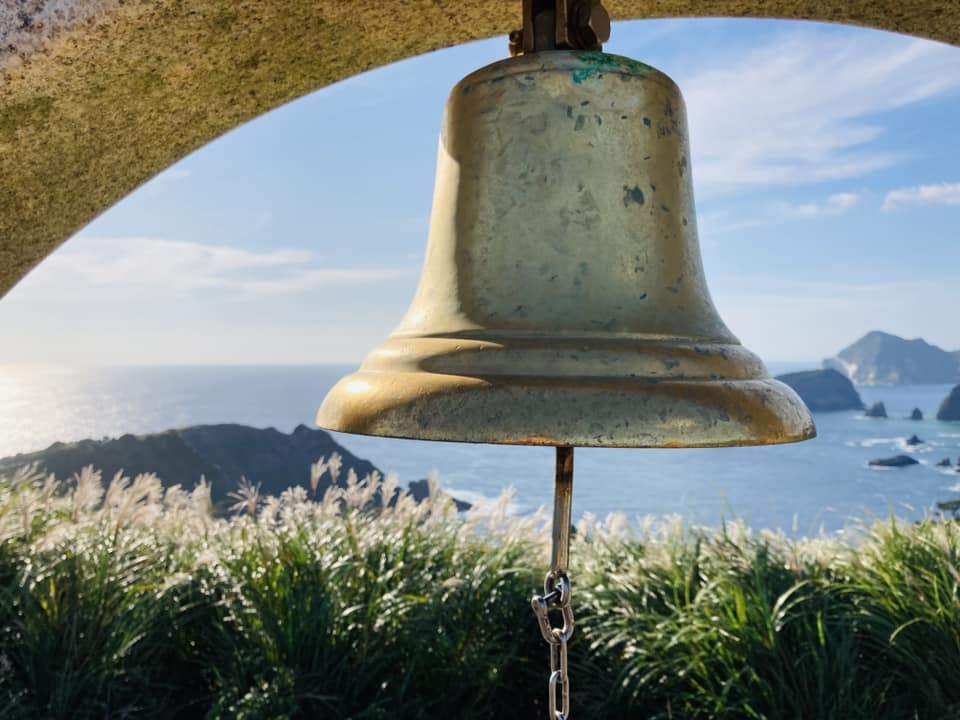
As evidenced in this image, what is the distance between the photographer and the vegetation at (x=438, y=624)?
3.35m

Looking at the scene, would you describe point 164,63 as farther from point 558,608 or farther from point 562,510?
point 558,608

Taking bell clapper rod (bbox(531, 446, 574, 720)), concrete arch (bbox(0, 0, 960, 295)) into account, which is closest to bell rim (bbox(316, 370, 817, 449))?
bell clapper rod (bbox(531, 446, 574, 720))

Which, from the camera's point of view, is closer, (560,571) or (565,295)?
(565,295)

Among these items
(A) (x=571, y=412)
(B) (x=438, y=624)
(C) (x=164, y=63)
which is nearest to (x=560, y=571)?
(A) (x=571, y=412)

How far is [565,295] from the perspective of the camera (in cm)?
119

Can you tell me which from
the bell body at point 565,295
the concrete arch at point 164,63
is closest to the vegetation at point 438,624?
the concrete arch at point 164,63

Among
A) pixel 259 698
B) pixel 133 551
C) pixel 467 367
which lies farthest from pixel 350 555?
pixel 467 367

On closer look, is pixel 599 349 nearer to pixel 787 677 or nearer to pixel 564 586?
pixel 564 586

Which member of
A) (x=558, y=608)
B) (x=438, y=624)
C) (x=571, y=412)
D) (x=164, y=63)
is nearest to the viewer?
(x=571, y=412)

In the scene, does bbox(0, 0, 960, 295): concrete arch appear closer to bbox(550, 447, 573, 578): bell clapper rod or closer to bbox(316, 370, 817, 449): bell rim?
bbox(316, 370, 817, 449): bell rim

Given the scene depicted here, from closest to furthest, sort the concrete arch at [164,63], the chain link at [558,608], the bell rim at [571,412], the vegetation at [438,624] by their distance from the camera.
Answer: the bell rim at [571,412] < the chain link at [558,608] < the concrete arch at [164,63] < the vegetation at [438,624]

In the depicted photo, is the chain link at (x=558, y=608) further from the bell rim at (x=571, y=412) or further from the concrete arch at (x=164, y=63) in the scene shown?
the concrete arch at (x=164, y=63)

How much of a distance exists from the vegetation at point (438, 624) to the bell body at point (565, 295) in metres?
2.33

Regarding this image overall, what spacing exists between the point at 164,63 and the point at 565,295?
3.39ft
